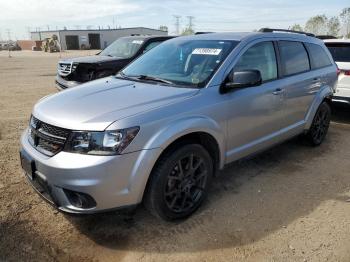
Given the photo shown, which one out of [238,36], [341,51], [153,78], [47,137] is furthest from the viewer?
[341,51]

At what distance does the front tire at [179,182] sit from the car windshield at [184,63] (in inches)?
29.9

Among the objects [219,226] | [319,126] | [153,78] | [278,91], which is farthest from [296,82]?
[219,226]

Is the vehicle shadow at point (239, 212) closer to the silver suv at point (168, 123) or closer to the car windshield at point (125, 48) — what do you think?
the silver suv at point (168, 123)

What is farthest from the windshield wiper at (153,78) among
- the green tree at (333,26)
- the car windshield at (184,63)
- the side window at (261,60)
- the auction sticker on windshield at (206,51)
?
the green tree at (333,26)

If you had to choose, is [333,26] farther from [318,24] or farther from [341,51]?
[341,51]

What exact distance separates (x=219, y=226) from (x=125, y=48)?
7124 mm

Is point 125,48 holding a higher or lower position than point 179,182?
higher

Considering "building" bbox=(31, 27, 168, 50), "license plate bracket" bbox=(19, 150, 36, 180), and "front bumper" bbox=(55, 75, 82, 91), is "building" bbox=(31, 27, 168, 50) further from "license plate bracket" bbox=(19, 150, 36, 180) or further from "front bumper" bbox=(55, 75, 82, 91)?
"license plate bracket" bbox=(19, 150, 36, 180)

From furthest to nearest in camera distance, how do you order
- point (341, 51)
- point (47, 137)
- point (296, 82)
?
point (341, 51), point (296, 82), point (47, 137)

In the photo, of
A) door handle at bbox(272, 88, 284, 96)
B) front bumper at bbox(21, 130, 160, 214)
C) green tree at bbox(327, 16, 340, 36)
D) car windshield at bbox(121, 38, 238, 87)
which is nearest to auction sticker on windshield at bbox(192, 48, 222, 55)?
car windshield at bbox(121, 38, 238, 87)

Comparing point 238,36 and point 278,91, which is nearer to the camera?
point 238,36

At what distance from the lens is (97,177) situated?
2.85 m

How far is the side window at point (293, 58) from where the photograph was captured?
15.5 ft

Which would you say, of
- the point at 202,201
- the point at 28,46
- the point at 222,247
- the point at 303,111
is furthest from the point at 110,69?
the point at 28,46
